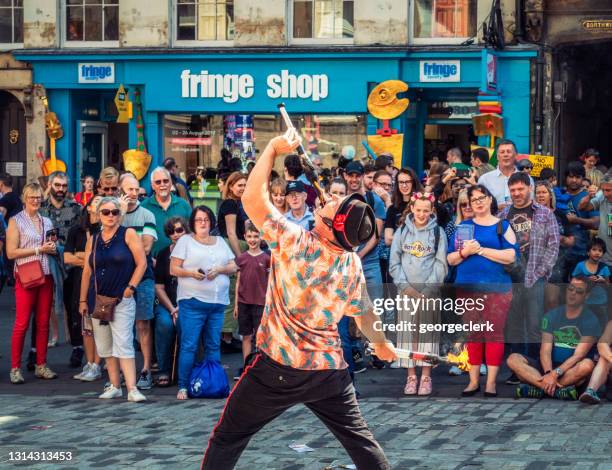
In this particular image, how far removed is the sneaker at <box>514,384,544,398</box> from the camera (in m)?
10.3

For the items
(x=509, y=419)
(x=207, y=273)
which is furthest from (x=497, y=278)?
(x=207, y=273)

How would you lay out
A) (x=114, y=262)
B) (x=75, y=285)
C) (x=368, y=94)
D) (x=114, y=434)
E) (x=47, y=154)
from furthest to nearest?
1. (x=47, y=154)
2. (x=368, y=94)
3. (x=75, y=285)
4. (x=114, y=262)
5. (x=114, y=434)

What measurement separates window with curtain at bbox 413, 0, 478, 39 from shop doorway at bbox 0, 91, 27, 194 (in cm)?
772

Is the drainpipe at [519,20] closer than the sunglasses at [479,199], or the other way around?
the sunglasses at [479,199]

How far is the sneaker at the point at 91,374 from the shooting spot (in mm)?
11672

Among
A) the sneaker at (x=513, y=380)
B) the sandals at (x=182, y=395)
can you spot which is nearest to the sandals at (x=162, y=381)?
the sandals at (x=182, y=395)

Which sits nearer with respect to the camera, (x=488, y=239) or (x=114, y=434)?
(x=114, y=434)

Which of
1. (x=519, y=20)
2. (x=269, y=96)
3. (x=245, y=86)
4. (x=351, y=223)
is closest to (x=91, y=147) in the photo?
(x=245, y=86)

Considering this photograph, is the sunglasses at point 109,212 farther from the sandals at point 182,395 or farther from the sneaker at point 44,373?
the sneaker at point 44,373

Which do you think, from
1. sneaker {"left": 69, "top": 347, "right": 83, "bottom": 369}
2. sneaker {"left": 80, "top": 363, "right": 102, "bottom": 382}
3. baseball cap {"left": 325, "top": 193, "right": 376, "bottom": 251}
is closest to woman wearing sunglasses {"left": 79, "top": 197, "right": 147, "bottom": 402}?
sneaker {"left": 80, "top": 363, "right": 102, "bottom": 382}

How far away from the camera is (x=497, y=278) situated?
425 inches

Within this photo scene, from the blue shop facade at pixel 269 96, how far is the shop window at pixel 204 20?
47cm

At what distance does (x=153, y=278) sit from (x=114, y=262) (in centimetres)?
82

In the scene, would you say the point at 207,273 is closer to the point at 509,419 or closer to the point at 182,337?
the point at 182,337
